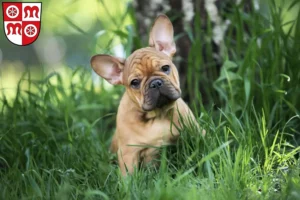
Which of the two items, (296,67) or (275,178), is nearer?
(275,178)

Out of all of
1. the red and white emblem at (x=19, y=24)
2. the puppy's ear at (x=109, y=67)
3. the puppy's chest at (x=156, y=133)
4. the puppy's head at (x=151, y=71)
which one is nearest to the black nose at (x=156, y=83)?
the puppy's head at (x=151, y=71)

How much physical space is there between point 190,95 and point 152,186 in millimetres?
1698

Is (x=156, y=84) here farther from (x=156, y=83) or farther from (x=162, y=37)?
(x=162, y=37)

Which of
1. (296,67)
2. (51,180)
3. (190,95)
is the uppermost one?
(296,67)

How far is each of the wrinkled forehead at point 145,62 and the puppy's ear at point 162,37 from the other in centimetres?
24

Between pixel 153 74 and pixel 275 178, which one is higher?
pixel 153 74

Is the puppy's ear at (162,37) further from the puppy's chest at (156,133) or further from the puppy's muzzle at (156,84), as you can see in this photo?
the puppy's chest at (156,133)

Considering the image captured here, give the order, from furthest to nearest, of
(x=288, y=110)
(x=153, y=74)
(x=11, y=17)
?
(x=11, y=17) → (x=288, y=110) → (x=153, y=74)

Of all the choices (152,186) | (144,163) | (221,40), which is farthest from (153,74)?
(221,40)

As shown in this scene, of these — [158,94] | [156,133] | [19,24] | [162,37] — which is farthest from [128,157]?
[19,24]

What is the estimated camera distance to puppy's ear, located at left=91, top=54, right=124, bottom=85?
4.04 m

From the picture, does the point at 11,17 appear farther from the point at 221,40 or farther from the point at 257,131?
the point at 257,131

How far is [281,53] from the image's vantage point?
429 cm

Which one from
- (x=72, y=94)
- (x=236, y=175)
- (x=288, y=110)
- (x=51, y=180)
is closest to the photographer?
(x=236, y=175)
